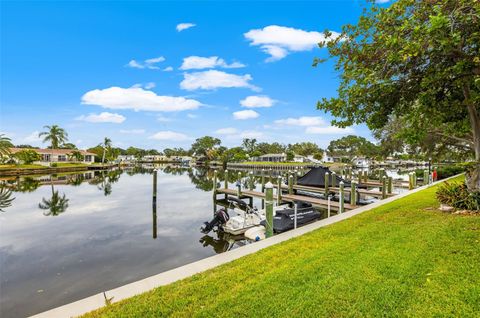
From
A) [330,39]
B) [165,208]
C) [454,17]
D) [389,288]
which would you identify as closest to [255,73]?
[165,208]

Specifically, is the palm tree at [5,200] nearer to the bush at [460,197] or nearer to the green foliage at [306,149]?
the bush at [460,197]

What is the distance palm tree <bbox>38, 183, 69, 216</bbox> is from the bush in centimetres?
1875

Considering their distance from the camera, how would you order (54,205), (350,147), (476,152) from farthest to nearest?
(350,147) < (54,205) < (476,152)

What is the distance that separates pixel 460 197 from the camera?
7.71m

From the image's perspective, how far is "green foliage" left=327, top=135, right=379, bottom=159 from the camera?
302 feet

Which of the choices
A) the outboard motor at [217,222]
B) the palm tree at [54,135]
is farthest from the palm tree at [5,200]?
the palm tree at [54,135]

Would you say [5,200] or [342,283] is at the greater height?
[342,283]

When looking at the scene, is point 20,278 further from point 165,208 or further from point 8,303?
point 165,208

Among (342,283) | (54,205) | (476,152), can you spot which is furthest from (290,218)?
(54,205)

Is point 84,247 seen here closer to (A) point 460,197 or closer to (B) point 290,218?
(B) point 290,218

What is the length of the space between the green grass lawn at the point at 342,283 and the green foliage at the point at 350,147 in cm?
9499

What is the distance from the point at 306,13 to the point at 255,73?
56.0 feet

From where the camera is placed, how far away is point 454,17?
15.2 feet

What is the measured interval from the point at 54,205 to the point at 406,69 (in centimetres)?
2098
